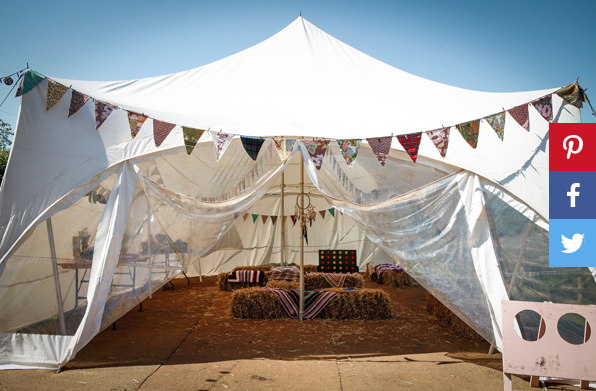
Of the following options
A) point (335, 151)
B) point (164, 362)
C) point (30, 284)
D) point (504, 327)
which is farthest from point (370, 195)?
point (30, 284)

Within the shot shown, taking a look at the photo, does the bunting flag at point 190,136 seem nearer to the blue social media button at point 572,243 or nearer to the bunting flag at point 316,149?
the bunting flag at point 316,149

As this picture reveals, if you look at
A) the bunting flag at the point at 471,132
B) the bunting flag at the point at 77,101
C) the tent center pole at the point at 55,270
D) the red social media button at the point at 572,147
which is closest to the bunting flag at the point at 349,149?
the bunting flag at the point at 471,132

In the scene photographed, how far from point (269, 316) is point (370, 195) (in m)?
2.10

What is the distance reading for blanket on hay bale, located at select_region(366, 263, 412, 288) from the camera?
7.65 m

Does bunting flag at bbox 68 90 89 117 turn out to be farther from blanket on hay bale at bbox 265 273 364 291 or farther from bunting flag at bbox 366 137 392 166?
blanket on hay bale at bbox 265 273 364 291

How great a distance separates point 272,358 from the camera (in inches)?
140

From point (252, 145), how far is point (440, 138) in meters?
1.82

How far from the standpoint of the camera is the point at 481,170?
374 cm

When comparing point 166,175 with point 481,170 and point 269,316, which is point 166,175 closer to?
point 269,316

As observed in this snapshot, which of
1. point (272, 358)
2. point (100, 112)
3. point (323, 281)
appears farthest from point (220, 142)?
point (323, 281)

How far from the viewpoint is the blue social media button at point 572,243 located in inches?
123

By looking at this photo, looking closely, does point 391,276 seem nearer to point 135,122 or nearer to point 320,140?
point 320,140

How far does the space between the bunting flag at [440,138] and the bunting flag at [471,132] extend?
0.46 ft

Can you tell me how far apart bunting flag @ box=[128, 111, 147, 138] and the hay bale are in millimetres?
3920
